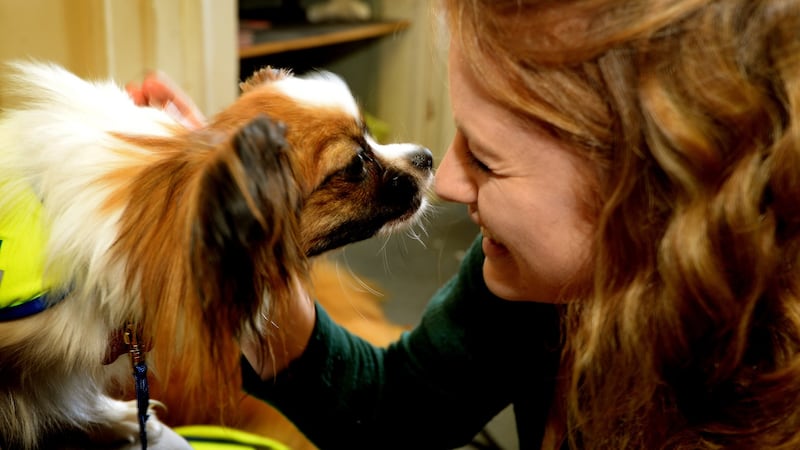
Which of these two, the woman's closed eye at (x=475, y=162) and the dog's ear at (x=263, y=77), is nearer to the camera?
the woman's closed eye at (x=475, y=162)

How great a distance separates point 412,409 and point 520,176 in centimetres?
53

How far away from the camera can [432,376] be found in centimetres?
110

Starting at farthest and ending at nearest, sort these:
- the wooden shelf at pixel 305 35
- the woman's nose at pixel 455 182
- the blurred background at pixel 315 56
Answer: the wooden shelf at pixel 305 35
the blurred background at pixel 315 56
the woman's nose at pixel 455 182

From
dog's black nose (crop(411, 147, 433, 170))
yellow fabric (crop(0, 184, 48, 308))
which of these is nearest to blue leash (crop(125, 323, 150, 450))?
yellow fabric (crop(0, 184, 48, 308))

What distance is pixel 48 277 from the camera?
2.52 ft

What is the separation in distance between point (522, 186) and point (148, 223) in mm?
381

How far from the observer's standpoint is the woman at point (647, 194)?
0.57 m

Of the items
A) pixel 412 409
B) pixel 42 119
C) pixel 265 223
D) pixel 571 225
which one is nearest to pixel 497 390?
pixel 412 409

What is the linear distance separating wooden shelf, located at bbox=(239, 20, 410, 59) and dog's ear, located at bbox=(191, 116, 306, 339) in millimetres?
1477

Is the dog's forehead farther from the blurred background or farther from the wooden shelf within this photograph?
the wooden shelf

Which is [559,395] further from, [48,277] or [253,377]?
[48,277]

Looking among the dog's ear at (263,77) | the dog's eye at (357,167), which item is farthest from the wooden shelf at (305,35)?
the dog's eye at (357,167)

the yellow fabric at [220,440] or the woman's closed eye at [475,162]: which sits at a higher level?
the woman's closed eye at [475,162]

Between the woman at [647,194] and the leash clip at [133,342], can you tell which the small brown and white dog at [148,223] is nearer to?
the leash clip at [133,342]
